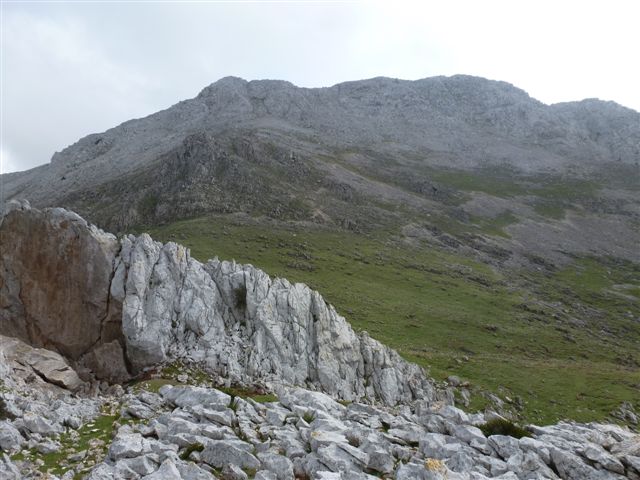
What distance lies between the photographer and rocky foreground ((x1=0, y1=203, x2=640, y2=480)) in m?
17.0

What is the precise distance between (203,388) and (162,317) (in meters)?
19.7

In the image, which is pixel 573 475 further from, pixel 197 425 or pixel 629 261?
pixel 629 261

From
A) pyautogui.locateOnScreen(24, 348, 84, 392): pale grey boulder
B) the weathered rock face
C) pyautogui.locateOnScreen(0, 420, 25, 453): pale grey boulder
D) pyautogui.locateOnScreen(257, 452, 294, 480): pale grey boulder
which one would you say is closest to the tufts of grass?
pyautogui.locateOnScreen(257, 452, 294, 480): pale grey boulder

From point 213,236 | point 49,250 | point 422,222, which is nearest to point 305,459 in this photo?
point 49,250

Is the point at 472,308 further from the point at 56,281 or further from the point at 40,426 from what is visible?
the point at 40,426

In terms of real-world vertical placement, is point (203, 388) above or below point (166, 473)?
below

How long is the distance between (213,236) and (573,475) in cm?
9787

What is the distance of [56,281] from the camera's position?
40.4 m

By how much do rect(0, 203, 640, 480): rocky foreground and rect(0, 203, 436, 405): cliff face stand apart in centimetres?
12

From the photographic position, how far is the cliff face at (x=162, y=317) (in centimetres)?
3850

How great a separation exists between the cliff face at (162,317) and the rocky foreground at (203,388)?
123 millimetres

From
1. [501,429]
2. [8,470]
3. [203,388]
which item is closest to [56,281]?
[203,388]

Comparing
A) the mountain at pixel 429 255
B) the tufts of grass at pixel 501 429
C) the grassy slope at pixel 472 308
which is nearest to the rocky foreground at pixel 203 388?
the tufts of grass at pixel 501 429

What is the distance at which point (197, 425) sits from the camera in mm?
18516
